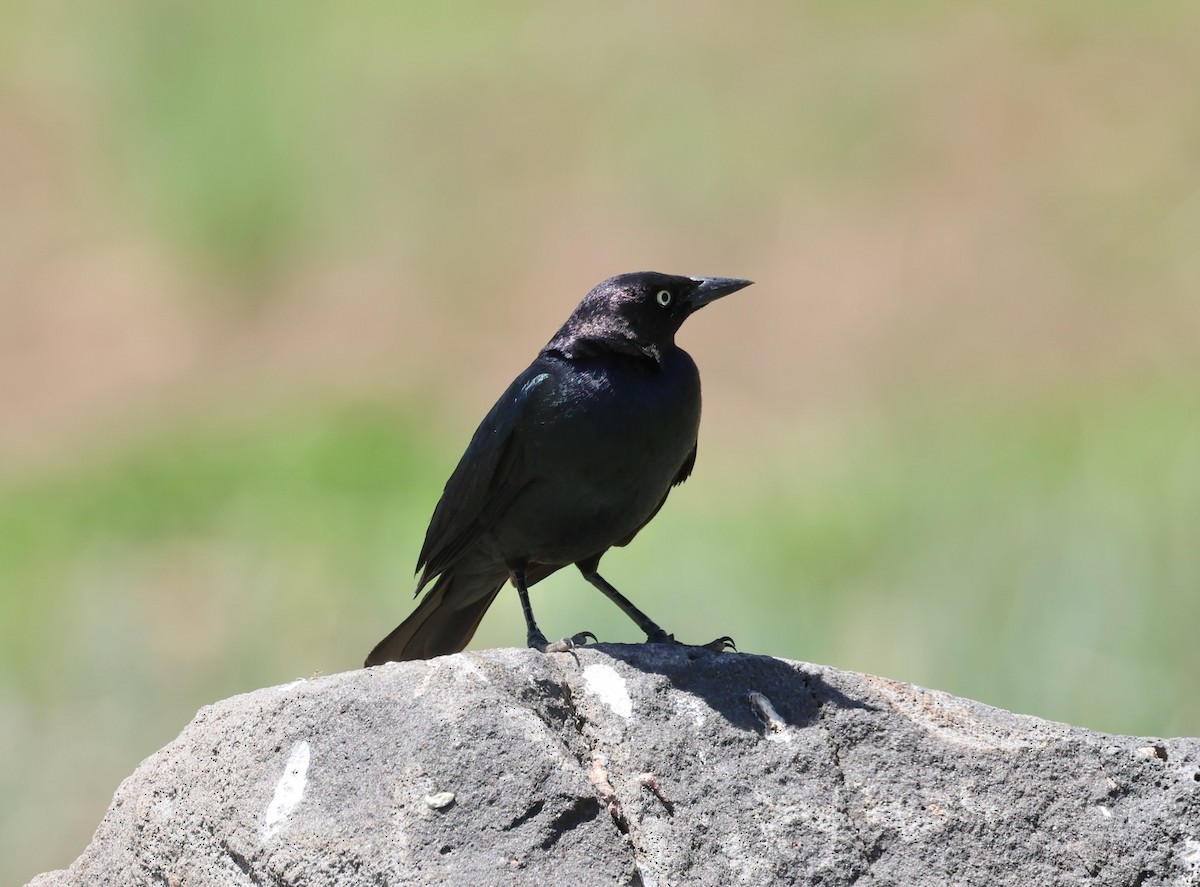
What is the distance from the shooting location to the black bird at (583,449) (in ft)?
15.6

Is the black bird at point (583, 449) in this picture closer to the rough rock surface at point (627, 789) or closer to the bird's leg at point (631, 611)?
the bird's leg at point (631, 611)

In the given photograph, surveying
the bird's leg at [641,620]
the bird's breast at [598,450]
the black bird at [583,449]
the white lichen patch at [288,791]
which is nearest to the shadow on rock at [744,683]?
the bird's leg at [641,620]

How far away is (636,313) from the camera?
5.00 m

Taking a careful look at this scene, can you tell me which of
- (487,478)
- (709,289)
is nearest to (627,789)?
(487,478)

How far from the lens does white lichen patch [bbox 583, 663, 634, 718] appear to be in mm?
4074

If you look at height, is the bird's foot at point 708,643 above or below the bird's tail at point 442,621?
below

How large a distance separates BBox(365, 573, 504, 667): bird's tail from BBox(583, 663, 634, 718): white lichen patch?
1123 millimetres

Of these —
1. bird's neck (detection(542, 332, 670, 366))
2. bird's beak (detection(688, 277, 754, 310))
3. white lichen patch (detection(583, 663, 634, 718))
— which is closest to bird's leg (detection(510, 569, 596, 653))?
white lichen patch (detection(583, 663, 634, 718))

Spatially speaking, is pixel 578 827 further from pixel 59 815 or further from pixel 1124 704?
pixel 59 815

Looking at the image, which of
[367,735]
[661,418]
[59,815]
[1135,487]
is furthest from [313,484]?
[367,735]

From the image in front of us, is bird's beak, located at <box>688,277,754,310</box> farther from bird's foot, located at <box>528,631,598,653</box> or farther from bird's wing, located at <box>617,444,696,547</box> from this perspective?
bird's foot, located at <box>528,631,598,653</box>

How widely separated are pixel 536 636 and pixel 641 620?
0.47 metres

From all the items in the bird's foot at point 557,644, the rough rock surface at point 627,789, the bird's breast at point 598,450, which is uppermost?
the bird's breast at point 598,450

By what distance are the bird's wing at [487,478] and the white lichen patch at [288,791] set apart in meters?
1.20
